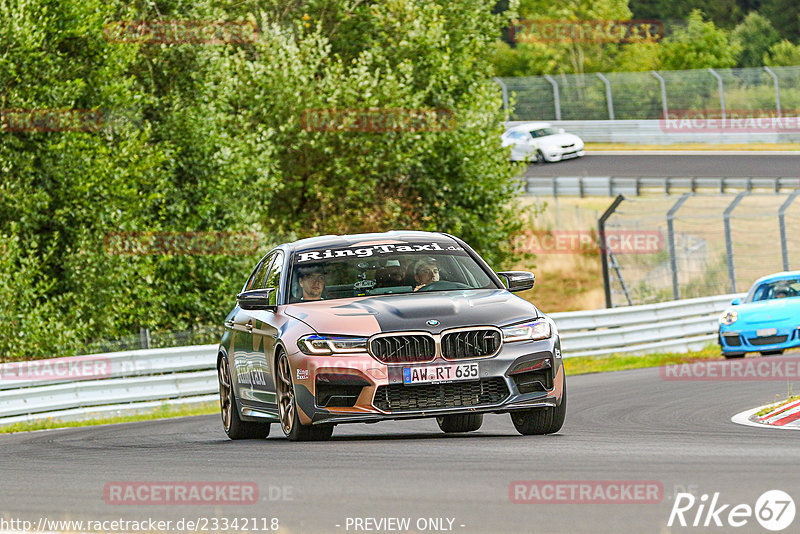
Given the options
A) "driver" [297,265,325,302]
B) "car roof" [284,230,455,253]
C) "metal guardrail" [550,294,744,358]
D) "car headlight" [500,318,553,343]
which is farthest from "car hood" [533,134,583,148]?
"car headlight" [500,318,553,343]

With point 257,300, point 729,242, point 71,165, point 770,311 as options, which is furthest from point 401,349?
point 729,242

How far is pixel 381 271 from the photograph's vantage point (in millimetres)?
10633

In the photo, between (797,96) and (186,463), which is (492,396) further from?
(797,96)

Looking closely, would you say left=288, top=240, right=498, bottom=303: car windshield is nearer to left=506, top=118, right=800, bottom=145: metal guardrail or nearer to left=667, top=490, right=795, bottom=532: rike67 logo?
left=667, top=490, right=795, bottom=532: rike67 logo

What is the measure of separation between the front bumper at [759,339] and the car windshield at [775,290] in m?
0.92

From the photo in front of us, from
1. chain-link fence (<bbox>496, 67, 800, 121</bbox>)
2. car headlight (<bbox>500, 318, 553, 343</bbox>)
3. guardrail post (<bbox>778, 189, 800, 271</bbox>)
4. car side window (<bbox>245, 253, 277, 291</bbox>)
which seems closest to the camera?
car headlight (<bbox>500, 318, 553, 343</bbox>)

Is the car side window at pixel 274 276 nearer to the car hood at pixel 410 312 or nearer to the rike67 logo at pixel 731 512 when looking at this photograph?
the car hood at pixel 410 312

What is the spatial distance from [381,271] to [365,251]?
287mm

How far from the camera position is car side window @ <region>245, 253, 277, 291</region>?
11926 mm

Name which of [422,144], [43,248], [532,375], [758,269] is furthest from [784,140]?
[532,375]

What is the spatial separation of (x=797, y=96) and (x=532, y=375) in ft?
148

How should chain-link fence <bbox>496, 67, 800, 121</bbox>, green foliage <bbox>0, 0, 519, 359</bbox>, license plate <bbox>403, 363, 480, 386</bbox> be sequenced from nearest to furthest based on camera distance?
license plate <bbox>403, 363, 480, 386</bbox> < green foliage <bbox>0, 0, 519, 359</bbox> < chain-link fence <bbox>496, 67, 800, 121</bbox>

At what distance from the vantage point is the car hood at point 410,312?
31.2ft

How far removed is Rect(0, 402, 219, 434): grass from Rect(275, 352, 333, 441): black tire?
702 centimetres
